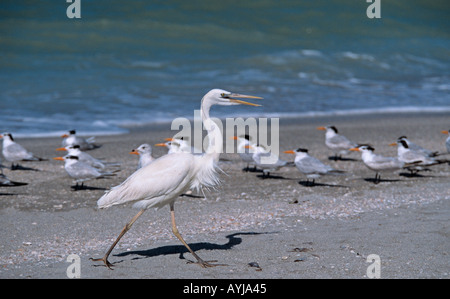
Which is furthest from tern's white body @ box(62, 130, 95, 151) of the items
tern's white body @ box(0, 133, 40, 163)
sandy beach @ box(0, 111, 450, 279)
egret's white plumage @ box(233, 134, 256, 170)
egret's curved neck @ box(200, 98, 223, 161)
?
egret's curved neck @ box(200, 98, 223, 161)

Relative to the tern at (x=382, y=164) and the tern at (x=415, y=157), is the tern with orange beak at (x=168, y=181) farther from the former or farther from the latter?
the tern at (x=415, y=157)

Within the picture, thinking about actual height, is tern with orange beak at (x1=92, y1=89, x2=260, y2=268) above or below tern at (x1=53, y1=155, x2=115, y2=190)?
above

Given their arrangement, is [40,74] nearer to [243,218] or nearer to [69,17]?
[69,17]

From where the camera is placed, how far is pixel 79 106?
15180mm

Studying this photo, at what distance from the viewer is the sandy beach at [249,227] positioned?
4.74 meters

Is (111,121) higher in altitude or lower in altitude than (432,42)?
lower

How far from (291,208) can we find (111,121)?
792 centimetres

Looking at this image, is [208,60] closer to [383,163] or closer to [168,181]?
[383,163]

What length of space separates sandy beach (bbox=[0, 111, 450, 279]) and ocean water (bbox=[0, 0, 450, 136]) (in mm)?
5566

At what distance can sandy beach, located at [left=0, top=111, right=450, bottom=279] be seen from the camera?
4.74 metres

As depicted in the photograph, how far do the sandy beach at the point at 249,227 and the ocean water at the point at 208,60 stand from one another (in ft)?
18.3

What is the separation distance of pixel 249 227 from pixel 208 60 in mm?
16747

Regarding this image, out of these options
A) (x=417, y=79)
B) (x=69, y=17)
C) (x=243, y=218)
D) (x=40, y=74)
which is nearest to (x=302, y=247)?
(x=243, y=218)

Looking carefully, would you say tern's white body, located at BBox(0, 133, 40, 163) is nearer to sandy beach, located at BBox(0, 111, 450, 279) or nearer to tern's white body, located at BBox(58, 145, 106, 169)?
sandy beach, located at BBox(0, 111, 450, 279)
